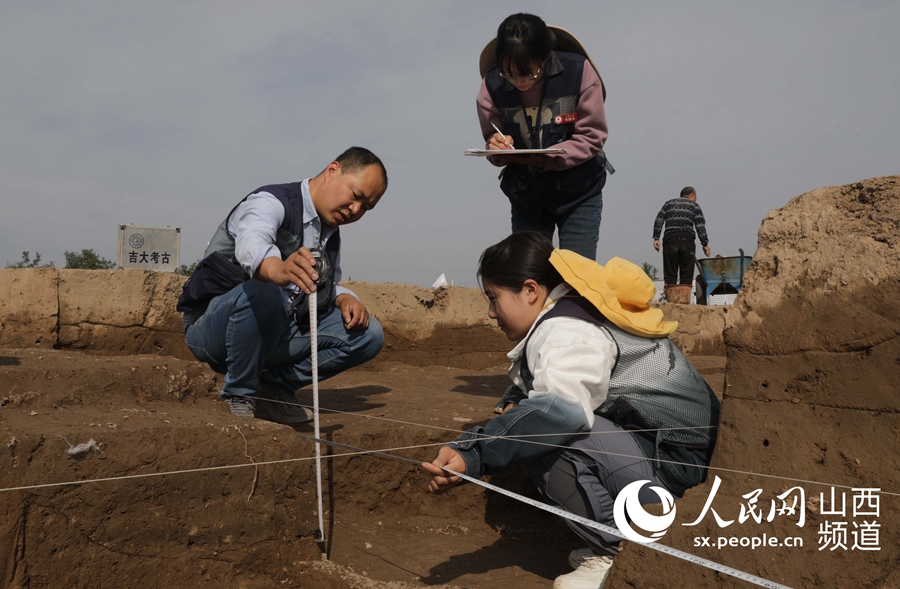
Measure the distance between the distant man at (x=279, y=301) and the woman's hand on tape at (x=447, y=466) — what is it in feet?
3.86

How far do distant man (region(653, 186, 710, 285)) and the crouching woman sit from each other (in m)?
6.68

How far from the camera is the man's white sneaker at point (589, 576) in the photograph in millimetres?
2027

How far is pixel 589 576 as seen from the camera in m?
2.05

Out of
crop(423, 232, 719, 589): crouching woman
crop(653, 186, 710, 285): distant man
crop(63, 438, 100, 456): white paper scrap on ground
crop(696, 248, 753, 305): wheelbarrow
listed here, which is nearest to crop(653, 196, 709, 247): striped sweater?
crop(653, 186, 710, 285): distant man

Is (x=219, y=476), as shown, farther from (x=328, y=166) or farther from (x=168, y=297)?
(x=168, y=297)

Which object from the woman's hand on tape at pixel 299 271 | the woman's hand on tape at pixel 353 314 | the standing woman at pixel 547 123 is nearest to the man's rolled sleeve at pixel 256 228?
the woman's hand on tape at pixel 299 271

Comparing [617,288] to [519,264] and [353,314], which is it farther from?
[353,314]

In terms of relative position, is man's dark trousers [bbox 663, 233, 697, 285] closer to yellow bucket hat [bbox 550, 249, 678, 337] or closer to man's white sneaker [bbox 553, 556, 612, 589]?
yellow bucket hat [bbox 550, 249, 678, 337]

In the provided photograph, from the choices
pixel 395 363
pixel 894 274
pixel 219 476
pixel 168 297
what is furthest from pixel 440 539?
pixel 168 297

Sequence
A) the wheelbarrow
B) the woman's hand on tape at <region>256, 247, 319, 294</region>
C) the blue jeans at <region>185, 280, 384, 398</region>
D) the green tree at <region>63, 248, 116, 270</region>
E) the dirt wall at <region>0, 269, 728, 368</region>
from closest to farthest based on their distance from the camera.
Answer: the woman's hand on tape at <region>256, 247, 319, 294</region>
the blue jeans at <region>185, 280, 384, 398</region>
the dirt wall at <region>0, 269, 728, 368</region>
the wheelbarrow
the green tree at <region>63, 248, 116, 270</region>

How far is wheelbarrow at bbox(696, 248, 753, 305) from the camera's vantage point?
966 cm

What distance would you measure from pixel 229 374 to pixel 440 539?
3.66 feet

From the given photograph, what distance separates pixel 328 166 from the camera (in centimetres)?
311

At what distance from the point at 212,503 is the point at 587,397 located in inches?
49.5
